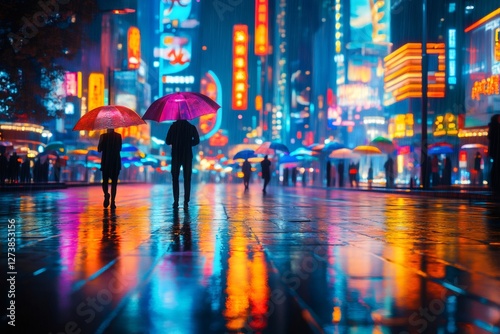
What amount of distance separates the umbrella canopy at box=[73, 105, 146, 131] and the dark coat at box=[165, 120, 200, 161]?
4.84 ft

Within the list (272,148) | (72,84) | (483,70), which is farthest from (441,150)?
(72,84)

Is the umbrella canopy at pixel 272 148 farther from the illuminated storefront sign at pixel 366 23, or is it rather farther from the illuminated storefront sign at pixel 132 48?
the illuminated storefront sign at pixel 366 23

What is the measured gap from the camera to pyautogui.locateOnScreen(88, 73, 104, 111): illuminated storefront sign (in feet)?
253

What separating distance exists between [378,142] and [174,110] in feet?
111

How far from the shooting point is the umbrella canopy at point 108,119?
15891 mm

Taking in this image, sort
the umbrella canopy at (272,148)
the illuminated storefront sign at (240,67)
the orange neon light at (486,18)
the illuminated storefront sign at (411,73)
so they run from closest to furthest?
the umbrella canopy at (272,148) < the orange neon light at (486,18) < the illuminated storefront sign at (411,73) < the illuminated storefront sign at (240,67)

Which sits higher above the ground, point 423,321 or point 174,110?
point 174,110

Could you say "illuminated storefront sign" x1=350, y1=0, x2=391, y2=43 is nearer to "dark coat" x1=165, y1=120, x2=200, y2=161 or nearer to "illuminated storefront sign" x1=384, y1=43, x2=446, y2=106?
"illuminated storefront sign" x1=384, y1=43, x2=446, y2=106

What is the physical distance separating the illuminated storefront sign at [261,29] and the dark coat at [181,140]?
106m

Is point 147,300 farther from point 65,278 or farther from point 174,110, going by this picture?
point 174,110

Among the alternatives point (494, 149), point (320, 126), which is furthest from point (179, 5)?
point (494, 149)

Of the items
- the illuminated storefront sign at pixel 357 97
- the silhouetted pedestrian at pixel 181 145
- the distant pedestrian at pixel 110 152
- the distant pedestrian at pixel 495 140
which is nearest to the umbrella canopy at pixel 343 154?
the distant pedestrian at pixel 495 140

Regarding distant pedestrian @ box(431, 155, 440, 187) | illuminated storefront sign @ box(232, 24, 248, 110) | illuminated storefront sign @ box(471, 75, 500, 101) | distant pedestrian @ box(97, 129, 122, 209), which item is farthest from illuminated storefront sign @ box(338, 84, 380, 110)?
distant pedestrian @ box(97, 129, 122, 209)

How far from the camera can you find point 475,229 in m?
10.3
